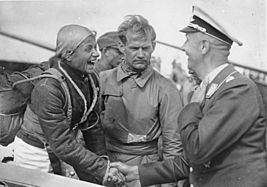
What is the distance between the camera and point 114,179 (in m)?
1.90

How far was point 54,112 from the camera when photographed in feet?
5.87

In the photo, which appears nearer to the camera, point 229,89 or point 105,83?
point 229,89

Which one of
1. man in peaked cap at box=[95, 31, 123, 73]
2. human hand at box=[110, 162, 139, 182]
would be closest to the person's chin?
man in peaked cap at box=[95, 31, 123, 73]

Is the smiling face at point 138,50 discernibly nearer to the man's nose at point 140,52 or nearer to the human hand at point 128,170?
the man's nose at point 140,52

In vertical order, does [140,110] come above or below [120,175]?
above

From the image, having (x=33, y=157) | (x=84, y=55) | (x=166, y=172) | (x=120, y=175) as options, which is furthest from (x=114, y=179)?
(x=84, y=55)

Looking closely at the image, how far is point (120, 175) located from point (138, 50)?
0.48 metres

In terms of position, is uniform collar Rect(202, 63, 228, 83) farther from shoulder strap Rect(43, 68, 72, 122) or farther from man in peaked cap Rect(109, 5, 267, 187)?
shoulder strap Rect(43, 68, 72, 122)

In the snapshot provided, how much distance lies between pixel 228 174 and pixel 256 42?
48cm

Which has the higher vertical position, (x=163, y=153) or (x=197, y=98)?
(x=197, y=98)

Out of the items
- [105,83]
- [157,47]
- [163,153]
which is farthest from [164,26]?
[163,153]

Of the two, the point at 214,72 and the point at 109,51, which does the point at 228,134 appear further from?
the point at 109,51

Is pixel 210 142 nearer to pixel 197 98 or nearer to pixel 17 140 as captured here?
pixel 197 98

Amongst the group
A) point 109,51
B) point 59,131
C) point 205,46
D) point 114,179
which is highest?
point 205,46
